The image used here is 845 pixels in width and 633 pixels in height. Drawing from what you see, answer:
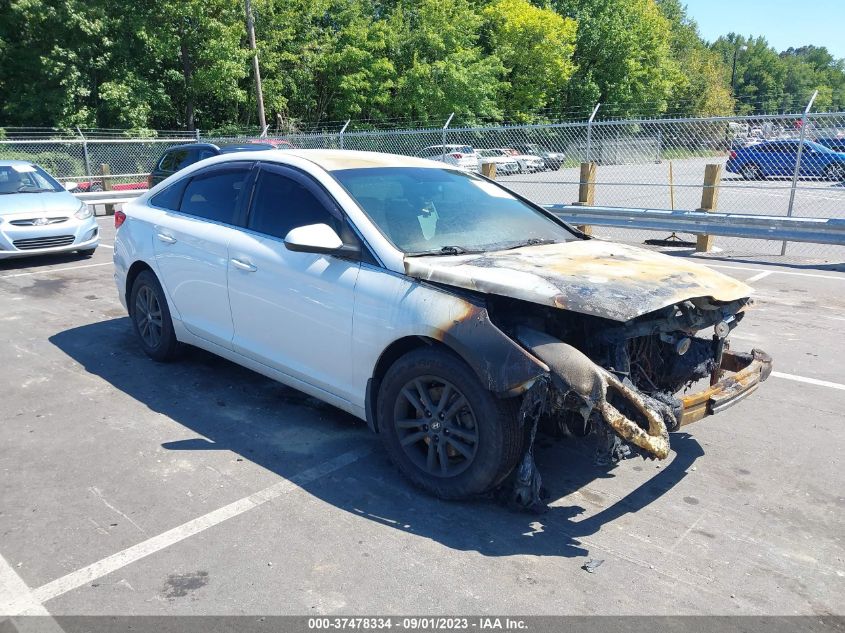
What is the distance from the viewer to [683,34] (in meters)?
71.0

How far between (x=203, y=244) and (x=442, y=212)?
1.75m

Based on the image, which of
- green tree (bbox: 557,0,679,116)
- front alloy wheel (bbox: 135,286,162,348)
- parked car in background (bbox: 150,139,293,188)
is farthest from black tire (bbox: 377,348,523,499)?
green tree (bbox: 557,0,679,116)

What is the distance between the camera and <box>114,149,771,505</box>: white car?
3.26m

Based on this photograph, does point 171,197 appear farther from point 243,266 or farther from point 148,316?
point 243,266

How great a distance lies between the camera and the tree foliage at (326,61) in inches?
1169

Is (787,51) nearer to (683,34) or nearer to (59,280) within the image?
(683,34)

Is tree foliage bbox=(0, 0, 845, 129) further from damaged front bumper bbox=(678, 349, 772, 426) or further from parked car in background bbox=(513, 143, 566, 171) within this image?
damaged front bumper bbox=(678, 349, 772, 426)

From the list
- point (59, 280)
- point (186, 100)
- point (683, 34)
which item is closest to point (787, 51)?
point (683, 34)

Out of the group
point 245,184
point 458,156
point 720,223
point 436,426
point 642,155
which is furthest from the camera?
point 458,156

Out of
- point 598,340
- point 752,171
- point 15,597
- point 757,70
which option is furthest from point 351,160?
point 757,70

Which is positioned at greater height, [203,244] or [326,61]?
[326,61]

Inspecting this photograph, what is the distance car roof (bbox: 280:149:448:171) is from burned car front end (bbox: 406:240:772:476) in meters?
1.13

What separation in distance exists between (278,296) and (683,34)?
254 ft

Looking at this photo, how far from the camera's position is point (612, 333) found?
11.0 feet
